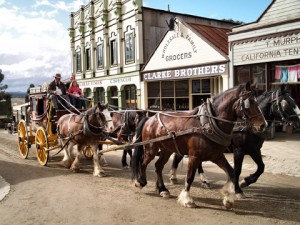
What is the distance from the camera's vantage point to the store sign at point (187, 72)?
1447cm

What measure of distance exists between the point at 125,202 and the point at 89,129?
3028mm

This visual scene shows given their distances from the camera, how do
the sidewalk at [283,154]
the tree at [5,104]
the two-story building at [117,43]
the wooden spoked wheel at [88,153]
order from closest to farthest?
the sidewalk at [283,154]
the wooden spoked wheel at [88,153]
the two-story building at [117,43]
the tree at [5,104]

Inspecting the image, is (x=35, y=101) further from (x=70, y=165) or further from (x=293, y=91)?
(x=293, y=91)

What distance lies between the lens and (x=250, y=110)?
5188mm

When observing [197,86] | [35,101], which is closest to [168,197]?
[35,101]

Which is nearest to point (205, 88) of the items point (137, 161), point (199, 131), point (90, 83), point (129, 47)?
point (129, 47)

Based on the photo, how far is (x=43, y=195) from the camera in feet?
21.9

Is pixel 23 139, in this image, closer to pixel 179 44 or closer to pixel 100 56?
pixel 179 44

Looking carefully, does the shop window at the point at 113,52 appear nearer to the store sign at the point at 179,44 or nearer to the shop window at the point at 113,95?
the shop window at the point at 113,95

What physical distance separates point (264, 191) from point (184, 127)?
7.88ft

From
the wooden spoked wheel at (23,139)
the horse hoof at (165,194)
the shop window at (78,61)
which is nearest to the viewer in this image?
the horse hoof at (165,194)

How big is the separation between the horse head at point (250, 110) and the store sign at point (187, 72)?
9258mm

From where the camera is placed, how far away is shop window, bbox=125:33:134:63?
797 inches

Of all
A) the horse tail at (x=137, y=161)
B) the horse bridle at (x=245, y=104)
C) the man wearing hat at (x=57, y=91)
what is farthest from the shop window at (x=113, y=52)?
the horse bridle at (x=245, y=104)
